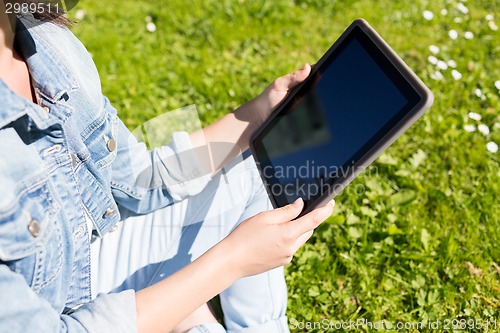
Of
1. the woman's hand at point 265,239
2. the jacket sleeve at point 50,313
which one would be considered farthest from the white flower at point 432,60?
the jacket sleeve at point 50,313

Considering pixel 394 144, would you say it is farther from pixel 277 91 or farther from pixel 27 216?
pixel 27 216

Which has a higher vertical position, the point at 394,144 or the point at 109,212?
the point at 109,212

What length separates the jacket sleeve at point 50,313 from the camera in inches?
44.5

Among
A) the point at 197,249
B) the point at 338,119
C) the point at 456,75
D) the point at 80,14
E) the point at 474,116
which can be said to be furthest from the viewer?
the point at 80,14

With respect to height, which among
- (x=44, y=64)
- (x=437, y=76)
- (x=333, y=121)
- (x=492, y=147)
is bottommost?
(x=492, y=147)

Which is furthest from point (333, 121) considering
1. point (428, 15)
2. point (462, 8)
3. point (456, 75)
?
point (462, 8)

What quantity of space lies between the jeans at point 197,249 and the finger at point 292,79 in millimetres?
302

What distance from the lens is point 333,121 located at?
5.16 feet

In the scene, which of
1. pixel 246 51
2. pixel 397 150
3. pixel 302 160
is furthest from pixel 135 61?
pixel 302 160

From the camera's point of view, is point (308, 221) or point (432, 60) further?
point (432, 60)

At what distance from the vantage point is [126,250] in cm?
170

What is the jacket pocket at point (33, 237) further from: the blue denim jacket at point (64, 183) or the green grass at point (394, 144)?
Answer: the green grass at point (394, 144)

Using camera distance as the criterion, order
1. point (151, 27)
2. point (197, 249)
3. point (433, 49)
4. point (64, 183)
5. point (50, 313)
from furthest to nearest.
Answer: point (151, 27) → point (433, 49) → point (197, 249) → point (64, 183) → point (50, 313)

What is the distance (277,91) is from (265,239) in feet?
1.84
